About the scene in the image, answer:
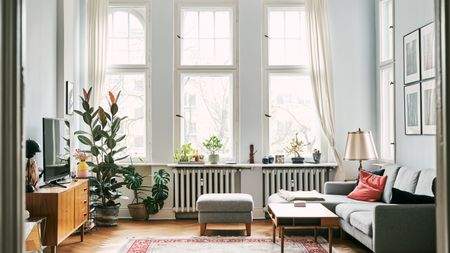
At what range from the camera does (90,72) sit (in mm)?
6992

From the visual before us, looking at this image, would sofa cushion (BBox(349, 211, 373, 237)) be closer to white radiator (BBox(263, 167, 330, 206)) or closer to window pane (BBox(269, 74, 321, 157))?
white radiator (BBox(263, 167, 330, 206))

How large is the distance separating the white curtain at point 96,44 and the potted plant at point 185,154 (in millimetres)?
1338

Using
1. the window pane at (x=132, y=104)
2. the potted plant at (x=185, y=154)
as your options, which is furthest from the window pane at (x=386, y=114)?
the window pane at (x=132, y=104)

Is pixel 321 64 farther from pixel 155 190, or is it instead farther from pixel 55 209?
pixel 55 209

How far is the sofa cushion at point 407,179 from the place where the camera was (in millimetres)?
5074

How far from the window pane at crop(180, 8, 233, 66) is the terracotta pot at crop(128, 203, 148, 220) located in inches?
82.9

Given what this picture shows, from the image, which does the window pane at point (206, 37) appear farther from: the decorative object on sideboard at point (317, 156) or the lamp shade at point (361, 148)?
the lamp shade at point (361, 148)

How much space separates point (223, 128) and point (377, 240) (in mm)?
3390

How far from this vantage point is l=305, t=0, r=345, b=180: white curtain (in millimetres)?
6992

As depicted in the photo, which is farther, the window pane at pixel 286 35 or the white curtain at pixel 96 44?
the window pane at pixel 286 35

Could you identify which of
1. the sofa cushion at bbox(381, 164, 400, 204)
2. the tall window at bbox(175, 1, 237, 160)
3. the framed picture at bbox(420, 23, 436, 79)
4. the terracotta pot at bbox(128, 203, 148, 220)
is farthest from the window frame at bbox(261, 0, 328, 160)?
the framed picture at bbox(420, 23, 436, 79)

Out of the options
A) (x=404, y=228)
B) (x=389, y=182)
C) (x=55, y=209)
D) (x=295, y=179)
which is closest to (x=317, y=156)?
(x=295, y=179)

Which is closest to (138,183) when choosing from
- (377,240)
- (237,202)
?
(237,202)

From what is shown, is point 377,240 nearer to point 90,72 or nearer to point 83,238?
point 83,238
